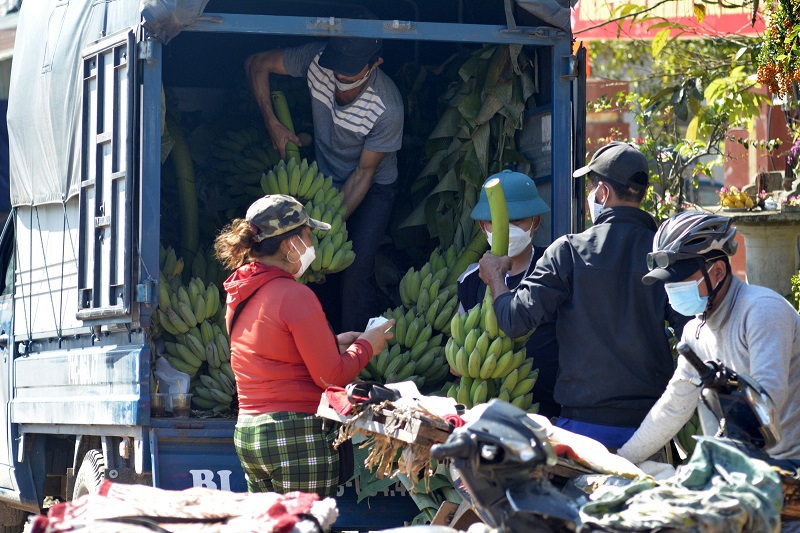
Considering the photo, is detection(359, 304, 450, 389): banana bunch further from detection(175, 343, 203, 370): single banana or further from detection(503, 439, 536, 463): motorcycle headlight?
detection(503, 439, 536, 463): motorcycle headlight

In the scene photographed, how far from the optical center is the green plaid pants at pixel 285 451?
4.87 metres

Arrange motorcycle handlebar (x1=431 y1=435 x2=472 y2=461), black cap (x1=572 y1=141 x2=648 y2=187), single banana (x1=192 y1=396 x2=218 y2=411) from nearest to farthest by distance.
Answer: motorcycle handlebar (x1=431 y1=435 x2=472 y2=461), black cap (x1=572 y1=141 x2=648 y2=187), single banana (x1=192 y1=396 x2=218 y2=411)

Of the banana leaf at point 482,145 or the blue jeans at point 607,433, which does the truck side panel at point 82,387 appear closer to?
the blue jeans at point 607,433

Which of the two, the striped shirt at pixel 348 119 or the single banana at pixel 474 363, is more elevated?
the striped shirt at pixel 348 119

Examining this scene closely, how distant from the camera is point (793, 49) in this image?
265 inches

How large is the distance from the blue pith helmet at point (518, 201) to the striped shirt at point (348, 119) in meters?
1.14

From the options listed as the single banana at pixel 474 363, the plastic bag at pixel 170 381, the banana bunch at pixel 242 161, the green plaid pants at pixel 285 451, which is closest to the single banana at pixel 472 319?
the single banana at pixel 474 363

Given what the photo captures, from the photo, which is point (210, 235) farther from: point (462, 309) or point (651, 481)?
point (651, 481)

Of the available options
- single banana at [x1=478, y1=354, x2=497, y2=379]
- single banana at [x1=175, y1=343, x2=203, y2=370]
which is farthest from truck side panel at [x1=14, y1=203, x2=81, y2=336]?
single banana at [x1=478, y1=354, x2=497, y2=379]

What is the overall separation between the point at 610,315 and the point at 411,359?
5.83 ft

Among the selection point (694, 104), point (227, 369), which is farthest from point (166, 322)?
point (694, 104)

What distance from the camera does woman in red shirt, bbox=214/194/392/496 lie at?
4859 millimetres

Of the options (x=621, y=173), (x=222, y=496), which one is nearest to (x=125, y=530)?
(x=222, y=496)

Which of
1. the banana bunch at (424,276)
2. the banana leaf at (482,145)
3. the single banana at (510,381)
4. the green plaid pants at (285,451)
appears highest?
the banana leaf at (482,145)
